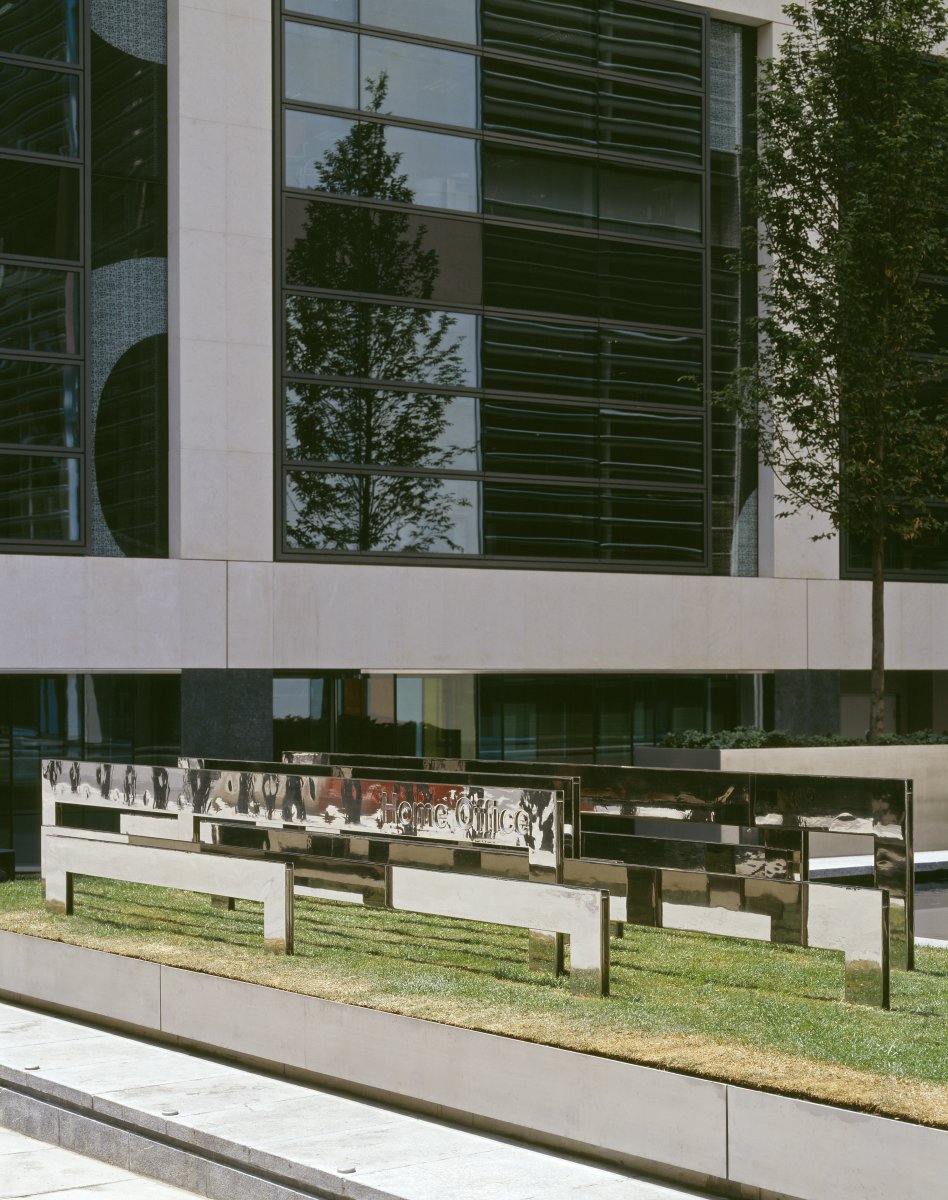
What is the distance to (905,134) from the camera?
67.7 feet

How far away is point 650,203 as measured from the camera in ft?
81.5

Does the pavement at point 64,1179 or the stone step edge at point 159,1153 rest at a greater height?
the stone step edge at point 159,1153

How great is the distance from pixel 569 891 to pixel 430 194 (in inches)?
642

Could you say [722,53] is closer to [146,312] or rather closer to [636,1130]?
[146,312]

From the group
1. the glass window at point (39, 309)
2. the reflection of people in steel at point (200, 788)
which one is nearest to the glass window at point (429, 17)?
the glass window at point (39, 309)

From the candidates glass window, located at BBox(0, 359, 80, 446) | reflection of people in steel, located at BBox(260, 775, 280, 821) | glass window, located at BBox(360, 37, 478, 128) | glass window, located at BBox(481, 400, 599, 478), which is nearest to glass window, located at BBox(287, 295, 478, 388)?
glass window, located at BBox(481, 400, 599, 478)

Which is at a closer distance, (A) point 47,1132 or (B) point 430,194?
(A) point 47,1132

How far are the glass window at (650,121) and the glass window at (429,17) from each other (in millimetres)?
2360

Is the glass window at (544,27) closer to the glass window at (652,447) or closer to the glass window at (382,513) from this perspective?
the glass window at (652,447)

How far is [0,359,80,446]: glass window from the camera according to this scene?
67.5ft

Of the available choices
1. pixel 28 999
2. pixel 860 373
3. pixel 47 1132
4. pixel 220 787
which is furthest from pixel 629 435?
pixel 47 1132

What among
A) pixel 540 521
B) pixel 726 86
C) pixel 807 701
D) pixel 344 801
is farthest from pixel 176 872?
pixel 726 86

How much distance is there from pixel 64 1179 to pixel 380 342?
54.4 feet

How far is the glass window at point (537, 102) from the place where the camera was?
23.6 meters
